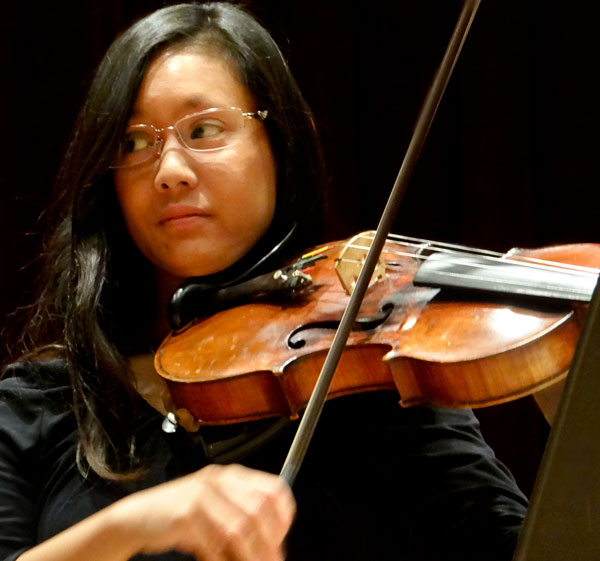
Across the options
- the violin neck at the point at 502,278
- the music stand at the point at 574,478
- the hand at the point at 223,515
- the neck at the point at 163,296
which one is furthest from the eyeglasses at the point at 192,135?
the music stand at the point at 574,478

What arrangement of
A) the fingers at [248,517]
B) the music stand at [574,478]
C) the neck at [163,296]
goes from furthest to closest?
the neck at [163,296], the fingers at [248,517], the music stand at [574,478]

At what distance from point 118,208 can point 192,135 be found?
17cm

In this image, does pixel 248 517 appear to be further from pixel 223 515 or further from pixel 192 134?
pixel 192 134

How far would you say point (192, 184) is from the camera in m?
1.00

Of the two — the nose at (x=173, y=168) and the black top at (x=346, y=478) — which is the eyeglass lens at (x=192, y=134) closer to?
the nose at (x=173, y=168)

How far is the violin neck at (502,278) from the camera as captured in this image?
0.75 m

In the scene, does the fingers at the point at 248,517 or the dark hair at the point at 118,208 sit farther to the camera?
the dark hair at the point at 118,208

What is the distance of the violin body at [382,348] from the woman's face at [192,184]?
9 cm

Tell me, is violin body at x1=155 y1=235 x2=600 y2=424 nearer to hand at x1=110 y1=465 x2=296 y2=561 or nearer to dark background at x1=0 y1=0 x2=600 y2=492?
hand at x1=110 y1=465 x2=296 y2=561

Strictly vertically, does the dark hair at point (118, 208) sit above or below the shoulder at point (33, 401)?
above

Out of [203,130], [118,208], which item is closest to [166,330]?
[118,208]

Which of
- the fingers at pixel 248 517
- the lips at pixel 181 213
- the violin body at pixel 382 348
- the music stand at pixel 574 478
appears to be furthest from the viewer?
the lips at pixel 181 213

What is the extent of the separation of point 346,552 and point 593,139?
93 cm

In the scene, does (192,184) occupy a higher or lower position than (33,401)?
higher
